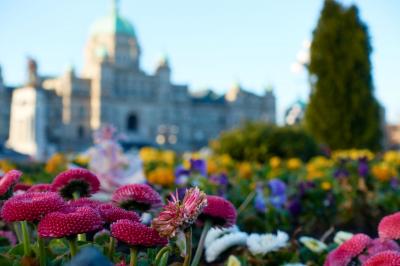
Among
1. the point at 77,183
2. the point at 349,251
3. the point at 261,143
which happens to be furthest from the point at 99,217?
the point at 261,143

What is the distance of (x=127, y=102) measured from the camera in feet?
161

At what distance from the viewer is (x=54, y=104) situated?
47.1m

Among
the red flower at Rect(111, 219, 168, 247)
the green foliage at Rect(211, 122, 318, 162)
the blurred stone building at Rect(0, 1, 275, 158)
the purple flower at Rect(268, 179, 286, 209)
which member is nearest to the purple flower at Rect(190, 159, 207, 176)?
the purple flower at Rect(268, 179, 286, 209)

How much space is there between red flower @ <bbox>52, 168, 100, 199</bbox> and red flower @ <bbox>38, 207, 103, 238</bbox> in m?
0.35

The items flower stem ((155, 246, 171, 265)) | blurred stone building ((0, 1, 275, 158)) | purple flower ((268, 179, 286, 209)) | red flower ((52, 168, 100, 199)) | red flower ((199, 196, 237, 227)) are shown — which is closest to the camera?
flower stem ((155, 246, 171, 265))

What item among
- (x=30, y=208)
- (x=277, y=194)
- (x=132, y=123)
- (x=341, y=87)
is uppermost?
(x=341, y=87)

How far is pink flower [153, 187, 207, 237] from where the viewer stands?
2.71 ft

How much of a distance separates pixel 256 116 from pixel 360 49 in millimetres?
39138

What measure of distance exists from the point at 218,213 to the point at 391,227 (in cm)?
34

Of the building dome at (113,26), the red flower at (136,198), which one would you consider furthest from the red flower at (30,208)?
the building dome at (113,26)

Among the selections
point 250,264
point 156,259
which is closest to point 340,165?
point 250,264

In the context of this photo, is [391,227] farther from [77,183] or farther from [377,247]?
[77,183]

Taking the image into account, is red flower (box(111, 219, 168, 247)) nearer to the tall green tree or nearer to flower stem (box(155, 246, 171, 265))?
flower stem (box(155, 246, 171, 265))

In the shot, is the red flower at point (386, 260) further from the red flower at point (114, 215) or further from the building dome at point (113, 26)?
→ the building dome at point (113, 26)
